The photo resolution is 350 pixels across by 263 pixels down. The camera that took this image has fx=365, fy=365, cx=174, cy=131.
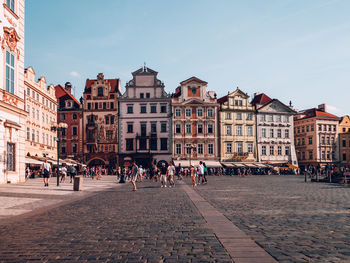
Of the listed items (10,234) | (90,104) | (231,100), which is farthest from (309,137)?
(10,234)

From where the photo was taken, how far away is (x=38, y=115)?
1948 inches

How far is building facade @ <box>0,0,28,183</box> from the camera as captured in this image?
72.6 ft

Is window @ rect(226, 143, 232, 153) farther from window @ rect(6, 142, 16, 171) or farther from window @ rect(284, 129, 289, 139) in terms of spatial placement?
window @ rect(6, 142, 16, 171)

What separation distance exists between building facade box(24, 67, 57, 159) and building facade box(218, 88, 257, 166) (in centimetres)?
2723

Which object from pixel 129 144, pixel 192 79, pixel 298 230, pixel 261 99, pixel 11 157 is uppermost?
pixel 192 79

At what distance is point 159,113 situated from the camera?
60.1 meters

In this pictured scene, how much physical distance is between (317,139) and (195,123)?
27517mm

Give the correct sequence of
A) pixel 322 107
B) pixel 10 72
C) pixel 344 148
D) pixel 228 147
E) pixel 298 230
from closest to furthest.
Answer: pixel 298 230 < pixel 10 72 < pixel 228 147 < pixel 344 148 < pixel 322 107

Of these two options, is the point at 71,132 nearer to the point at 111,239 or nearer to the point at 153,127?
the point at 153,127

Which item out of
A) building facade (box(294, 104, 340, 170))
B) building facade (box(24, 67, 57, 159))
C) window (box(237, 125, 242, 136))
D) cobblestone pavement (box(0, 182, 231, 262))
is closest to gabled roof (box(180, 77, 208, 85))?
window (box(237, 125, 242, 136))

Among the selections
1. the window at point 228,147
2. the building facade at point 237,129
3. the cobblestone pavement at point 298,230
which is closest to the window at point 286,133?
the building facade at point 237,129

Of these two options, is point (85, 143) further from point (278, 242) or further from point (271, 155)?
point (278, 242)

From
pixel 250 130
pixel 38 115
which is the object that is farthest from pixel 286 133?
pixel 38 115

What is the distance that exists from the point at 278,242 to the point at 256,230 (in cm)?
115
